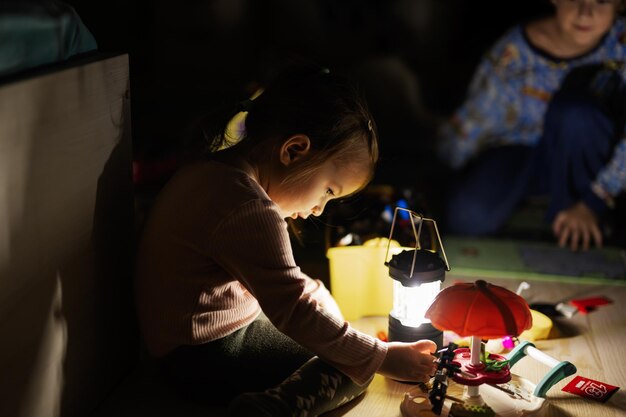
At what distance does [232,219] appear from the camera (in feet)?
3.72

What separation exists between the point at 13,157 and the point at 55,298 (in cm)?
23

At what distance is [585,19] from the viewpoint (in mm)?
2172

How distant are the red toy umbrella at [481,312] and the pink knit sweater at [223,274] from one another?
11 cm

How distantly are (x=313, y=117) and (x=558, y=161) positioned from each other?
1259 mm

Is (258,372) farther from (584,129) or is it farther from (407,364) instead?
(584,129)

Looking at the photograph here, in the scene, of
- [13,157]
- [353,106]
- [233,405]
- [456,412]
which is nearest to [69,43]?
[13,157]

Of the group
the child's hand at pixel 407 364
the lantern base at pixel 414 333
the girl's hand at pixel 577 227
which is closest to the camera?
the child's hand at pixel 407 364

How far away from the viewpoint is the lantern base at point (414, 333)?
1334mm

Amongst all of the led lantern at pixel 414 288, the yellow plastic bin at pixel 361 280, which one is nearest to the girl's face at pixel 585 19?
the yellow plastic bin at pixel 361 280

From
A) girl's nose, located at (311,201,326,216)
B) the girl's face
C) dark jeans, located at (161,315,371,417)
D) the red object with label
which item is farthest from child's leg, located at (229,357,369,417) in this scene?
the girl's face

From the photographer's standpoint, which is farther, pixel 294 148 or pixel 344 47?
pixel 344 47

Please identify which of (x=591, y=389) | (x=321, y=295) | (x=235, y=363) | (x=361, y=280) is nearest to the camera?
(x=235, y=363)

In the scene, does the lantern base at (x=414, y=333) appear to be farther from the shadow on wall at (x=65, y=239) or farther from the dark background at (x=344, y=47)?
the dark background at (x=344, y=47)

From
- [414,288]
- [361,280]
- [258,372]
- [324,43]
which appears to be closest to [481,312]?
[414,288]
